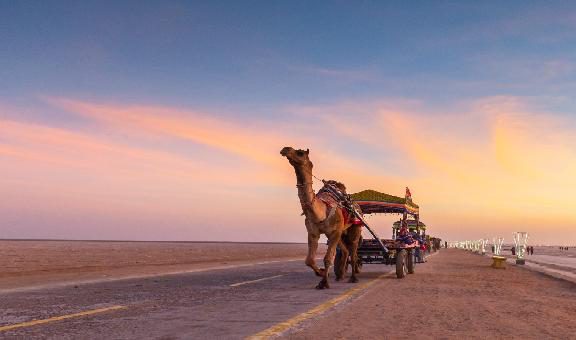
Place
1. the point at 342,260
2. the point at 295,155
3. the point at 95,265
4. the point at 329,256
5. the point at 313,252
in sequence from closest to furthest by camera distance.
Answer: the point at 295,155, the point at 313,252, the point at 329,256, the point at 342,260, the point at 95,265

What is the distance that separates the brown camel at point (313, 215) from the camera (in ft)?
51.9

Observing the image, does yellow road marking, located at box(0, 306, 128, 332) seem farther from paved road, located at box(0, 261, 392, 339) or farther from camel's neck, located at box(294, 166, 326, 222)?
camel's neck, located at box(294, 166, 326, 222)

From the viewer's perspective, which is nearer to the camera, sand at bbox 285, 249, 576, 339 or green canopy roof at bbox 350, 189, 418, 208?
sand at bbox 285, 249, 576, 339

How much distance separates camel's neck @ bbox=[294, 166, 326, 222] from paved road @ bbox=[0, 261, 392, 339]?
208 cm

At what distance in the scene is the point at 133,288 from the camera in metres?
16.0

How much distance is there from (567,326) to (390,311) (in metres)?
3.05

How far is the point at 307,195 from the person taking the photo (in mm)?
16062

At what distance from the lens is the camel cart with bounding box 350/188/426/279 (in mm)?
21969

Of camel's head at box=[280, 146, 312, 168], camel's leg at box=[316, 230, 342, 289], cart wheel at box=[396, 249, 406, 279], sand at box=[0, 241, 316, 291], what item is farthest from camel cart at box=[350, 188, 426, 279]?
sand at box=[0, 241, 316, 291]

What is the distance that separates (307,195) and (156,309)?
6.18m

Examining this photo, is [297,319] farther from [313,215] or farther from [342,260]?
[342,260]


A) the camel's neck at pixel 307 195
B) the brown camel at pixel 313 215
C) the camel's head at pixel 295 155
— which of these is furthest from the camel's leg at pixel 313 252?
the camel's head at pixel 295 155

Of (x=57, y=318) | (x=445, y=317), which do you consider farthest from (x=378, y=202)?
(x=57, y=318)

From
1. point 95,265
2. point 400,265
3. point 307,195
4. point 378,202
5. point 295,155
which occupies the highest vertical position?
point 295,155
